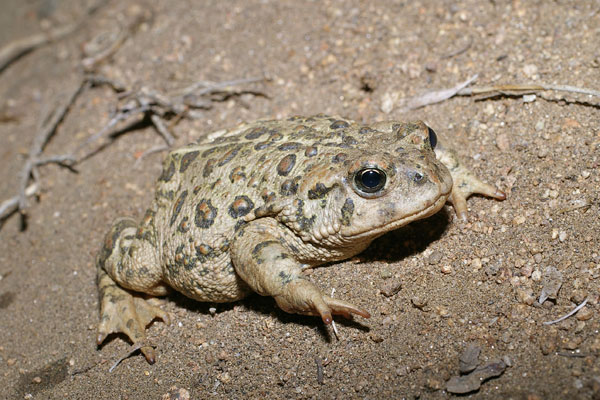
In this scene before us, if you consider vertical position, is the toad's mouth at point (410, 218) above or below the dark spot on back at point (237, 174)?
below

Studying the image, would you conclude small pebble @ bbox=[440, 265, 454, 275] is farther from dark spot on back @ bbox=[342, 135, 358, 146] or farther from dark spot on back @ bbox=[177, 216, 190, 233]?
dark spot on back @ bbox=[177, 216, 190, 233]

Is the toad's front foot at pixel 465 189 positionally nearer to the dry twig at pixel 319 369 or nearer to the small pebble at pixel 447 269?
the small pebble at pixel 447 269

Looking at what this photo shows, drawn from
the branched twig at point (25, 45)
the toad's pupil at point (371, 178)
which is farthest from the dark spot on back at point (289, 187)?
the branched twig at point (25, 45)

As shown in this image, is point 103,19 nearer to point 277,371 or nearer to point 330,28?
point 330,28

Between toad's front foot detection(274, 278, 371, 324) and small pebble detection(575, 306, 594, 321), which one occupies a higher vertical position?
toad's front foot detection(274, 278, 371, 324)

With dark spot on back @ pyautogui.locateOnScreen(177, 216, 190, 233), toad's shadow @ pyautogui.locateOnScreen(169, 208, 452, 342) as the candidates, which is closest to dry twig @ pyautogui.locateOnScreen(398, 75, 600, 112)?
toad's shadow @ pyautogui.locateOnScreen(169, 208, 452, 342)

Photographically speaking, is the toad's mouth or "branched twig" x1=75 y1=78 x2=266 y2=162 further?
A: "branched twig" x1=75 y1=78 x2=266 y2=162

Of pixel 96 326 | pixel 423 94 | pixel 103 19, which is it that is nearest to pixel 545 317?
pixel 423 94

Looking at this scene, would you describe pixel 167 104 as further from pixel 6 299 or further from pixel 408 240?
pixel 408 240
